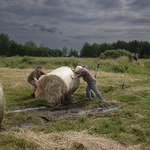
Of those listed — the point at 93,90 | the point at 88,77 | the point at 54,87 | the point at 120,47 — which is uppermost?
the point at 120,47

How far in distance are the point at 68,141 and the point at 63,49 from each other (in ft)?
260

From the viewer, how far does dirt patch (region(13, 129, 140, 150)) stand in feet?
30.3

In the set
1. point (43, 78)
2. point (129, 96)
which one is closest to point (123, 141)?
point (43, 78)

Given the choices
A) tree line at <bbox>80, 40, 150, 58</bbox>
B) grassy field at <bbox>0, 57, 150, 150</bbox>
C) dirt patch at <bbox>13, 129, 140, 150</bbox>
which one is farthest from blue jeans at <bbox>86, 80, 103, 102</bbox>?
tree line at <bbox>80, 40, 150, 58</bbox>

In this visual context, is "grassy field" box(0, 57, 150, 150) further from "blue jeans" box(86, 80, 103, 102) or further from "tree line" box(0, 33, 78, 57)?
"tree line" box(0, 33, 78, 57)

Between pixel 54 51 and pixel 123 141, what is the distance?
7939 cm

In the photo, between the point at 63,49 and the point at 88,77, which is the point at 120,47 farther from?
the point at 88,77

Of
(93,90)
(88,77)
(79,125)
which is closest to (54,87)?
(88,77)

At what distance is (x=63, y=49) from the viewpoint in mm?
88625

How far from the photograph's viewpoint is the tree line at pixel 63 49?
87625 millimetres

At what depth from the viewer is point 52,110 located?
609 inches

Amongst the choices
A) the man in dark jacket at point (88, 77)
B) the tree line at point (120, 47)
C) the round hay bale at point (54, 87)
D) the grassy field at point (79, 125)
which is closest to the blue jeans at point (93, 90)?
the man in dark jacket at point (88, 77)

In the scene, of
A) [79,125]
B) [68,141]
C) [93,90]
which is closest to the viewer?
[68,141]

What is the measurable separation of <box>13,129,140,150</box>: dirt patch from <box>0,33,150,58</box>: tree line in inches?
2869
